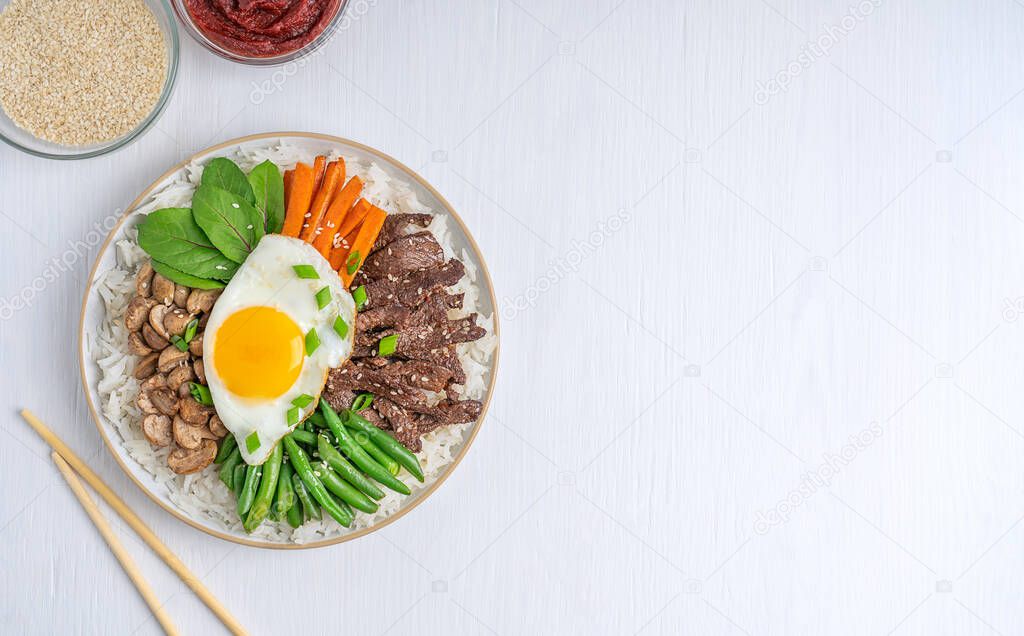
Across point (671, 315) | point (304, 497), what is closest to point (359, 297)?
point (304, 497)

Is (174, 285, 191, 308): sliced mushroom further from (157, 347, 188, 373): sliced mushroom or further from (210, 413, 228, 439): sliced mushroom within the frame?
(210, 413, 228, 439): sliced mushroom

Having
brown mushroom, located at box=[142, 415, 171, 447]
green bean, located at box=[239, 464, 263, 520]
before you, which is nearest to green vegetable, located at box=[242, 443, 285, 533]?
green bean, located at box=[239, 464, 263, 520]

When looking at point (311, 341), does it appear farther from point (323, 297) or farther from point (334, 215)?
point (334, 215)

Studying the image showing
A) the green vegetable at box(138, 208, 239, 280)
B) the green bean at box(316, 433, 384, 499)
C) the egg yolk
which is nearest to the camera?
the egg yolk

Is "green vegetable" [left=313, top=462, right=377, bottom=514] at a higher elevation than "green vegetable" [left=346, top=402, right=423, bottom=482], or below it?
below

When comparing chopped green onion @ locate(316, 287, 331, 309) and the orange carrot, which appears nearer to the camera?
chopped green onion @ locate(316, 287, 331, 309)

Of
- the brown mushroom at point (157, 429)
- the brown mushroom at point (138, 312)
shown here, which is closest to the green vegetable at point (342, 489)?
the brown mushroom at point (157, 429)

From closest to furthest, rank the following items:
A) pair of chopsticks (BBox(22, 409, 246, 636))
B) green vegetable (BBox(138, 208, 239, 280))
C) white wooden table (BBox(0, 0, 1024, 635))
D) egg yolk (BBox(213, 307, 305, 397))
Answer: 1. egg yolk (BBox(213, 307, 305, 397))
2. green vegetable (BBox(138, 208, 239, 280))
3. pair of chopsticks (BBox(22, 409, 246, 636))
4. white wooden table (BBox(0, 0, 1024, 635))
